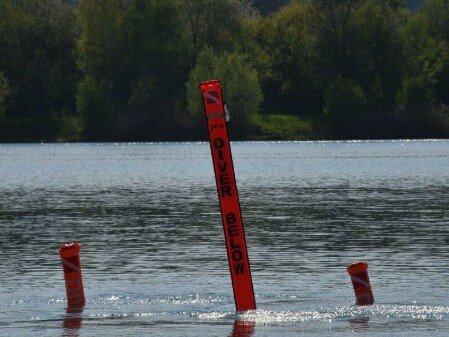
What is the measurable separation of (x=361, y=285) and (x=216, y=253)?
37.2ft

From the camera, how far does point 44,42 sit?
170 m

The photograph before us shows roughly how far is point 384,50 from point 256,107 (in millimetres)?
17882

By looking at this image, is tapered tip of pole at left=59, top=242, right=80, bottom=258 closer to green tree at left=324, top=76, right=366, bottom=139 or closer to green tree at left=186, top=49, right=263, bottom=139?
green tree at left=186, top=49, right=263, bottom=139

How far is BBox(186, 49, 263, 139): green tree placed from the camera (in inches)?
6029

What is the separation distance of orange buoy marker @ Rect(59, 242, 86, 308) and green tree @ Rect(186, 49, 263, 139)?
12492 cm

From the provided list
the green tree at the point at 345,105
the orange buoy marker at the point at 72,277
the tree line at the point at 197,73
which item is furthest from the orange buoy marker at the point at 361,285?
the green tree at the point at 345,105

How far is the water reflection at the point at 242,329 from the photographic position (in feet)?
74.2

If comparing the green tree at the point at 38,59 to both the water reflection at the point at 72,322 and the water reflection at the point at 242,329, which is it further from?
the water reflection at the point at 242,329

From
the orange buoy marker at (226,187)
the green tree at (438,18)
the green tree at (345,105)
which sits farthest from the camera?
the green tree at (438,18)

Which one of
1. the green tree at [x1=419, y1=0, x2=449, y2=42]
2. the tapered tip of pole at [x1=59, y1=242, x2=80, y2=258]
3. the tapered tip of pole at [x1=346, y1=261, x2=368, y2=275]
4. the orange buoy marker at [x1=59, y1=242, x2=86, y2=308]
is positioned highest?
the green tree at [x1=419, y1=0, x2=449, y2=42]

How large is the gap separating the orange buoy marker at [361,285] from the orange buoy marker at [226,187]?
203 cm

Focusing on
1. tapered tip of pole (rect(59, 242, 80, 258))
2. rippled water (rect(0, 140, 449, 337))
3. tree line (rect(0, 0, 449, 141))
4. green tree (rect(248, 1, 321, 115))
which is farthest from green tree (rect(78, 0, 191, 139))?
tapered tip of pole (rect(59, 242, 80, 258))

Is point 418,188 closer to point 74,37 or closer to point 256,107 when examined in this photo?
point 256,107

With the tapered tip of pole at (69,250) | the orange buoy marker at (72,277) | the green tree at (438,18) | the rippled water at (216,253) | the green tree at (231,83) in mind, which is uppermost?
the green tree at (438,18)
